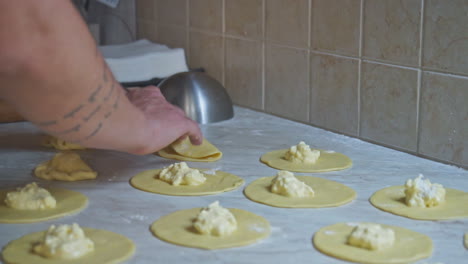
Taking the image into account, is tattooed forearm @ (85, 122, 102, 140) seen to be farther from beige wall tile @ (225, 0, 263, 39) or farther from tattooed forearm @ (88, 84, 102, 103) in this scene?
beige wall tile @ (225, 0, 263, 39)

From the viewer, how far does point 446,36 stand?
1595mm

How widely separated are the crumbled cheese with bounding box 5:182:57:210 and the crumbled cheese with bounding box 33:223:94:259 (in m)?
0.19

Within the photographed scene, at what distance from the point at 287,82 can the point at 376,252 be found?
103cm

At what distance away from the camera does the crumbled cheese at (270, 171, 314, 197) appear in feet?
4.58

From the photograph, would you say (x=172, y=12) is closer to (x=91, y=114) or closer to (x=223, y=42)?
(x=223, y=42)

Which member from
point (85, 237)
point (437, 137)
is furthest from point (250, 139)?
point (85, 237)

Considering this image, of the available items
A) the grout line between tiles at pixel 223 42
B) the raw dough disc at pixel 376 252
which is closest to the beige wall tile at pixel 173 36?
the grout line between tiles at pixel 223 42

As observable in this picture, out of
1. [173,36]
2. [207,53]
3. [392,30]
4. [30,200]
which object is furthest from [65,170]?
[173,36]

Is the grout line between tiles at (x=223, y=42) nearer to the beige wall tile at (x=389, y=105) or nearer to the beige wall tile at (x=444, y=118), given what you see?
the beige wall tile at (x=389, y=105)

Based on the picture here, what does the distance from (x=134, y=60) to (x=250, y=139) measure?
1.96 ft

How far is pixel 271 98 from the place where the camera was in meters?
2.17

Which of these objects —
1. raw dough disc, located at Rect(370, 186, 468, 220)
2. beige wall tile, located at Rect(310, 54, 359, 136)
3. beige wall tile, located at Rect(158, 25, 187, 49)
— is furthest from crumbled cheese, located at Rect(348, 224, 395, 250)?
beige wall tile, located at Rect(158, 25, 187, 49)

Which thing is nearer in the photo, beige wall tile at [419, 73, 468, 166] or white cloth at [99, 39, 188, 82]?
beige wall tile at [419, 73, 468, 166]

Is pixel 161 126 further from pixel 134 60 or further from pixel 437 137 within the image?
pixel 134 60
